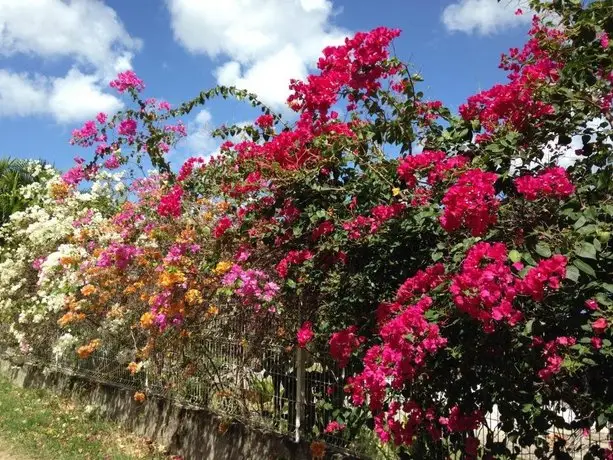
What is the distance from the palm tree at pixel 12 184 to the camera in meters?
11.6

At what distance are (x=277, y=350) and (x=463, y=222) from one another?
2.52m

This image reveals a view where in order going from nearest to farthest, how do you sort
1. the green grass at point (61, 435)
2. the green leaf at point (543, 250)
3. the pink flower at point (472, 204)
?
the green leaf at point (543, 250) → the pink flower at point (472, 204) → the green grass at point (61, 435)

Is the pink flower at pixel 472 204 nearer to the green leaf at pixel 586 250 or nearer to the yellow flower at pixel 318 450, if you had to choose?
the green leaf at pixel 586 250

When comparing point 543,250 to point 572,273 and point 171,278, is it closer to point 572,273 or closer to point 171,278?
point 572,273

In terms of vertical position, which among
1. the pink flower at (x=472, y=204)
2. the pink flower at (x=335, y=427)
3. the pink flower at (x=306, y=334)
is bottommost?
the pink flower at (x=335, y=427)

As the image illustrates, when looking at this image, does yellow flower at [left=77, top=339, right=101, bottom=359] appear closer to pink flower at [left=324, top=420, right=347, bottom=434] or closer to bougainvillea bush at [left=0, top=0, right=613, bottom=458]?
bougainvillea bush at [left=0, top=0, right=613, bottom=458]

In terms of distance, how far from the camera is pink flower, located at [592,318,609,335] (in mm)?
2207

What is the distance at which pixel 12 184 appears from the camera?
1245cm

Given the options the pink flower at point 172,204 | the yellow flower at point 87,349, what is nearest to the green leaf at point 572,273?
the pink flower at point 172,204

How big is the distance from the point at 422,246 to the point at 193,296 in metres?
1.88

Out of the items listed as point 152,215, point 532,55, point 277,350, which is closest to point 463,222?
point 532,55

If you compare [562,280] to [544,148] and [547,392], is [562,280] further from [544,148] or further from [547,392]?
[544,148]

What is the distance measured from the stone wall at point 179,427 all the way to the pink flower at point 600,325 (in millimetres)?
2704

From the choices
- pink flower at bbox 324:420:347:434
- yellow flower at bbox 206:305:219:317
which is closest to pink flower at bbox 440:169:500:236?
pink flower at bbox 324:420:347:434
